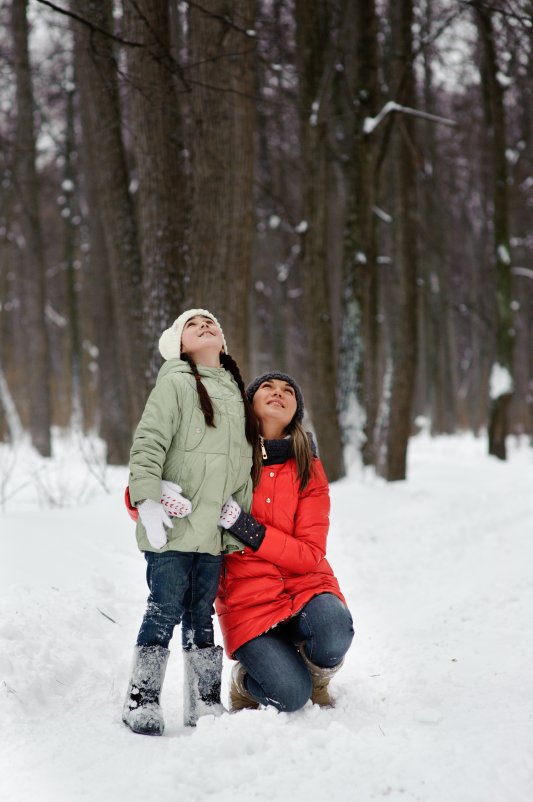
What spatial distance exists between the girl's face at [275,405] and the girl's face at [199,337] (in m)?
0.30

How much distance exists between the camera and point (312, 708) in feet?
10.1

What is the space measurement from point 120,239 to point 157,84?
177cm

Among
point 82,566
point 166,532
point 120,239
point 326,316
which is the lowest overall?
point 82,566

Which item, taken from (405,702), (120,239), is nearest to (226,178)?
(120,239)

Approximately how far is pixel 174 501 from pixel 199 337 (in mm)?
793

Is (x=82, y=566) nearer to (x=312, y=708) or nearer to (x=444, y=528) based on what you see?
(x=312, y=708)

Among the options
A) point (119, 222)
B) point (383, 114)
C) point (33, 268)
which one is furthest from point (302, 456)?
point (33, 268)

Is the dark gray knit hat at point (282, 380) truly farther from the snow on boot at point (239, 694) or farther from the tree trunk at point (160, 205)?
the tree trunk at point (160, 205)

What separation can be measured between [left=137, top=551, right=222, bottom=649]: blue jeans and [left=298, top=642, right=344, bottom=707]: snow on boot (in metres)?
0.44

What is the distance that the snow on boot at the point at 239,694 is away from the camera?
3189mm

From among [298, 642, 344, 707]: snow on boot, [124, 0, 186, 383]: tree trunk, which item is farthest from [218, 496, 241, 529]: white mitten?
[124, 0, 186, 383]: tree trunk

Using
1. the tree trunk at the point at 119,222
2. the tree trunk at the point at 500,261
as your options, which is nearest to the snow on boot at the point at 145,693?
the tree trunk at the point at 119,222

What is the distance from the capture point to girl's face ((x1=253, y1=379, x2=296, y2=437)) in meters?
3.37

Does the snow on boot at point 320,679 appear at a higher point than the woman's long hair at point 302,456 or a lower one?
lower
